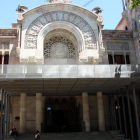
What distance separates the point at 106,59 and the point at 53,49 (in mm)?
7151

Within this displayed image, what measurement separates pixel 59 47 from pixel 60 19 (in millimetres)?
3705

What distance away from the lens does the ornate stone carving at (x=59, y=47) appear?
2673cm

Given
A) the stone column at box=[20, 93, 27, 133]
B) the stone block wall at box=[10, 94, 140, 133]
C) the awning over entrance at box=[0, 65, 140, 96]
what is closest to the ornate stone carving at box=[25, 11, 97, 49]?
the awning over entrance at box=[0, 65, 140, 96]

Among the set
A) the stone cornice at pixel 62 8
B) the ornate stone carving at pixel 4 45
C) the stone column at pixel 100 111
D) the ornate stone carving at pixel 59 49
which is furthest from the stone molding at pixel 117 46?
the ornate stone carving at pixel 4 45

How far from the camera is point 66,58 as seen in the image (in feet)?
87.2

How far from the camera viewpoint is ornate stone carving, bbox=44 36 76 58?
87.7ft

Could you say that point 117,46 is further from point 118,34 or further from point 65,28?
point 65,28

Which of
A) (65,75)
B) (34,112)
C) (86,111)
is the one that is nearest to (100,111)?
(86,111)

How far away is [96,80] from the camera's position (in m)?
19.8

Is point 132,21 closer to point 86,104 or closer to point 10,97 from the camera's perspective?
point 86,104

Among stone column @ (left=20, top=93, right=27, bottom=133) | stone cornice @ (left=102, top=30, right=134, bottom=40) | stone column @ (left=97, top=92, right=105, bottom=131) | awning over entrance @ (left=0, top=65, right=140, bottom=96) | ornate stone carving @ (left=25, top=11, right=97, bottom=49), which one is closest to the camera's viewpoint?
awning over entrance @ (left=0, top=65, right=140, bottom=96)

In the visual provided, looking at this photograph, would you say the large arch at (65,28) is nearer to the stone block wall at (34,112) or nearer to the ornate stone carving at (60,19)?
the ornate stone carving at (60,19)

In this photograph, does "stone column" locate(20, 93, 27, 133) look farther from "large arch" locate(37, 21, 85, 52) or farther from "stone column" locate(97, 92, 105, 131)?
"stone column" locate(97, 92, 105, 131)

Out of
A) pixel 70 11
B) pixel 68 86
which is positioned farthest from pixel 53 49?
pixel 68 86
